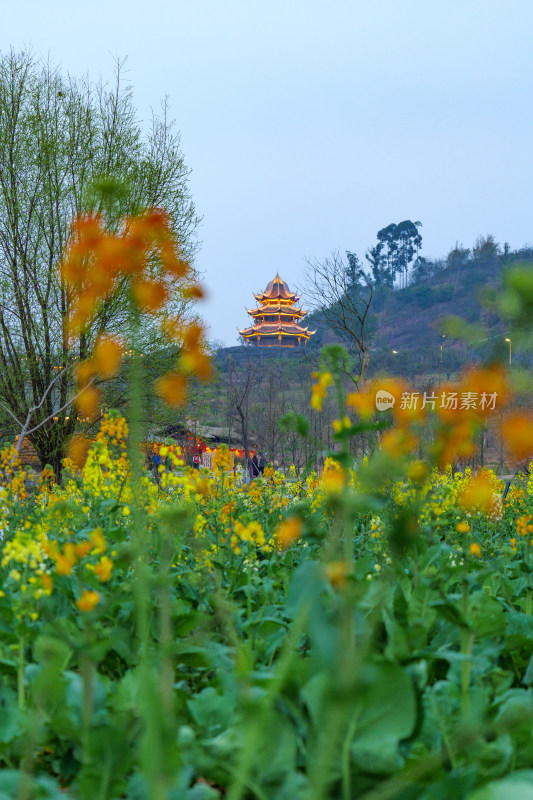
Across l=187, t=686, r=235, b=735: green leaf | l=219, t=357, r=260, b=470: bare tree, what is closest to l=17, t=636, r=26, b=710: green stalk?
l=187, t=686, r=235, b=735: green leaf

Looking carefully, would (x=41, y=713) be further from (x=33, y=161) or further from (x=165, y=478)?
(x=33, y=161)

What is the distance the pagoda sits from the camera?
76688mm

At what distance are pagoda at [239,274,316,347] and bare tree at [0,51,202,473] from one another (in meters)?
62.4

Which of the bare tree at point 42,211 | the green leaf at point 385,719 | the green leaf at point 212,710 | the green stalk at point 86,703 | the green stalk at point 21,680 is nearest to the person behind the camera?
the green leaf at point 385,719

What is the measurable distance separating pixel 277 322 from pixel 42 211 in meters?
66.0

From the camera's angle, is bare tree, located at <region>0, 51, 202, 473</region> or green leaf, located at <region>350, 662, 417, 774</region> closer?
green leaf, located at <region>350, 662, 417, 774</region>

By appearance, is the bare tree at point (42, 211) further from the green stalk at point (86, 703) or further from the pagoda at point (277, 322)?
the pagoda at point (277, 322)

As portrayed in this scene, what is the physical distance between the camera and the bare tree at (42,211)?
1302 centimetres

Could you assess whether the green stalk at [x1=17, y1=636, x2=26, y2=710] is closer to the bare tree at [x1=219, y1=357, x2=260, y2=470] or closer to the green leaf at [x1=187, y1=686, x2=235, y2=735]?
the green leaf at [x1=187, y1=686, x2=235, y2=735]

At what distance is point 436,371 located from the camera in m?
45.6

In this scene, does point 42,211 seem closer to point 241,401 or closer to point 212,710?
point 241,401

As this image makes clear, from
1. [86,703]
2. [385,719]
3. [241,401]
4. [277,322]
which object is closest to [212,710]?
[86,703]

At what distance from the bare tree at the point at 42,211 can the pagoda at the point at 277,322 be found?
62.4 m

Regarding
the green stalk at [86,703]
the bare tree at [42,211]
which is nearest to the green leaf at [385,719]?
the green stalk at [86,703]
